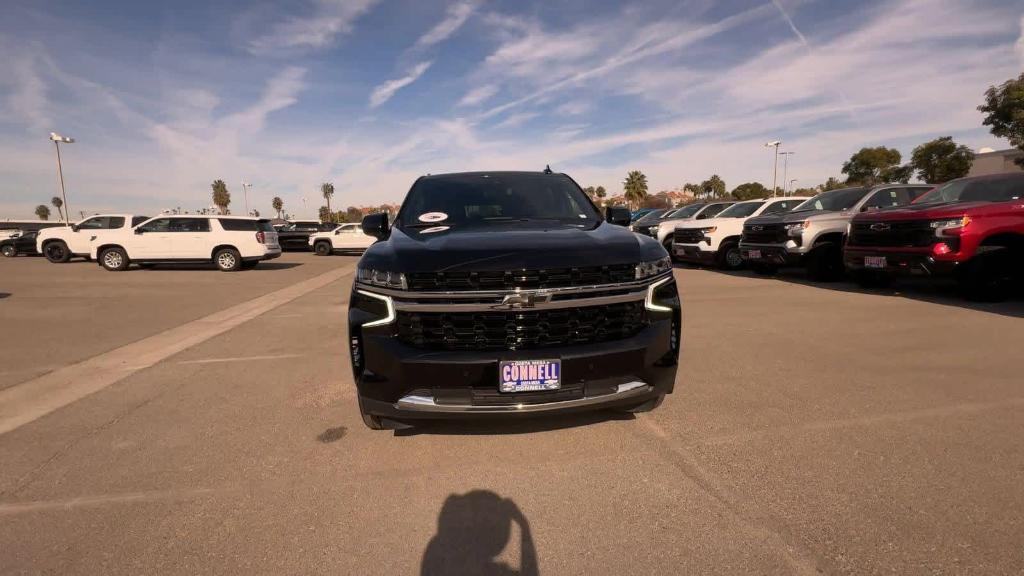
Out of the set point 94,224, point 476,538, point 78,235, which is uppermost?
point 94,224

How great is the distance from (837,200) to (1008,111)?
27317mm

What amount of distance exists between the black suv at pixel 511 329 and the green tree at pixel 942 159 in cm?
4967

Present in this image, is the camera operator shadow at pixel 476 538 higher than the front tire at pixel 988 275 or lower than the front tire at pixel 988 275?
lower

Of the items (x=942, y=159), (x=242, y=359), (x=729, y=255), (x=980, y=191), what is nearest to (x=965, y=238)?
(x=980, y=191)

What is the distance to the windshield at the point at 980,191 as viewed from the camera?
722cm

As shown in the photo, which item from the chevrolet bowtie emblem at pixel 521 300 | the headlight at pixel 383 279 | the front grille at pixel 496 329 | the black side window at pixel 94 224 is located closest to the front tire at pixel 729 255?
the front grille at pixel 496 329

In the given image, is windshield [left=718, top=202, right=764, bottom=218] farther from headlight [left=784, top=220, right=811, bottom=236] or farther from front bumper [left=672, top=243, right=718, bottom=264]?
headlight [left=784, top=220, right=811, bottom=236]

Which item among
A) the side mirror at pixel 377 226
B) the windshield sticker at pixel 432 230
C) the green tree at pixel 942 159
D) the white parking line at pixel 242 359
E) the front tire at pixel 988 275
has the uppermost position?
the green tree at pixel 942 159

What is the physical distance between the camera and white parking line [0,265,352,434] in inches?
148

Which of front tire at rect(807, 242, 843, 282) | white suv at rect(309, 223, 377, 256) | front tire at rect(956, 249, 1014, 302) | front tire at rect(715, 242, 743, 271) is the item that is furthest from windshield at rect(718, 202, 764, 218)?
white suv at rect(309, 223, 377, 256)

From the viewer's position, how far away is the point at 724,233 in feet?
40.3

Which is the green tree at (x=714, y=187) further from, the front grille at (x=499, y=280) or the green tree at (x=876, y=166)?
the front grille at (x=499, y=280)

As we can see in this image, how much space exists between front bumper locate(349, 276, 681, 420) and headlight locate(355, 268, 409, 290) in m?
0.18

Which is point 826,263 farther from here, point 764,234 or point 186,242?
point 186,242
